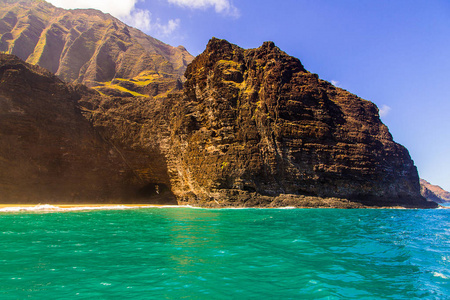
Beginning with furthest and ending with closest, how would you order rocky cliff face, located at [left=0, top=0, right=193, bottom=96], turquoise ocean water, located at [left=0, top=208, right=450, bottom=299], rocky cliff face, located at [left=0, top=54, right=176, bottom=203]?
1. rocky cliff face, located at [left=0, top=0, right=193, bottom=96]
2. rocky cliff face, located at [left=0, top=54, right=176, bottom=203]
3. turquoise ocean water, located at [left=0, top=208, right=450, bottom=299]

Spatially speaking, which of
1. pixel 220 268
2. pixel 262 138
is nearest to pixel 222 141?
pixel 262 138

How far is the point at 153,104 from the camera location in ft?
210

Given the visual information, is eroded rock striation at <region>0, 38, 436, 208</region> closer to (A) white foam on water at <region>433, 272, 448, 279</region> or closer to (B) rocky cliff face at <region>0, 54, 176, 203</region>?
(B) rocky cliff face at <region>0, 54, 176, 203</region>

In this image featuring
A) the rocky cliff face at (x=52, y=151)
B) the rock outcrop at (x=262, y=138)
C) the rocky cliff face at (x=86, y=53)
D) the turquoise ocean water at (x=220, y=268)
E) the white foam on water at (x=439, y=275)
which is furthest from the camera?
the rocky cliff face at (x=86, y=53)

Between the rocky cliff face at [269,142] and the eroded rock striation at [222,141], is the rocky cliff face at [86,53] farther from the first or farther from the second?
the rocky cliff face at [269,142]

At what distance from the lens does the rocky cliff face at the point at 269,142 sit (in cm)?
4853

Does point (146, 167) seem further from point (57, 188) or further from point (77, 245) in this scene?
point (77, 245)

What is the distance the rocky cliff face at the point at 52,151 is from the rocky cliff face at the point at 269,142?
41.3 ft

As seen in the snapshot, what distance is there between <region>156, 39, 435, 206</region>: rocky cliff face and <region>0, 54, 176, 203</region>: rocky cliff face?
1260 cm

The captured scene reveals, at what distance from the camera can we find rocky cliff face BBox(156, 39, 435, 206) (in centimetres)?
4853

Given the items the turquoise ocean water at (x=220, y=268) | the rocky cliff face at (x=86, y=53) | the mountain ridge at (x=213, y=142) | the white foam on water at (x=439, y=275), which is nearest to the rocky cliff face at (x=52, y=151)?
the mountain ridge at (x=213, y=142)

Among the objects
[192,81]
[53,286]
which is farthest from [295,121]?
[53,286]

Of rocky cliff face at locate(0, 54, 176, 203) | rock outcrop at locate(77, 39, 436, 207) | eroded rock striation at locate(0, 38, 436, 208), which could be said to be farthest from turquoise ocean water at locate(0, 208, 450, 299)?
rocky cliff face at locate(0, 54, 176, 203)

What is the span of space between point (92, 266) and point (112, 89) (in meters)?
96.8
